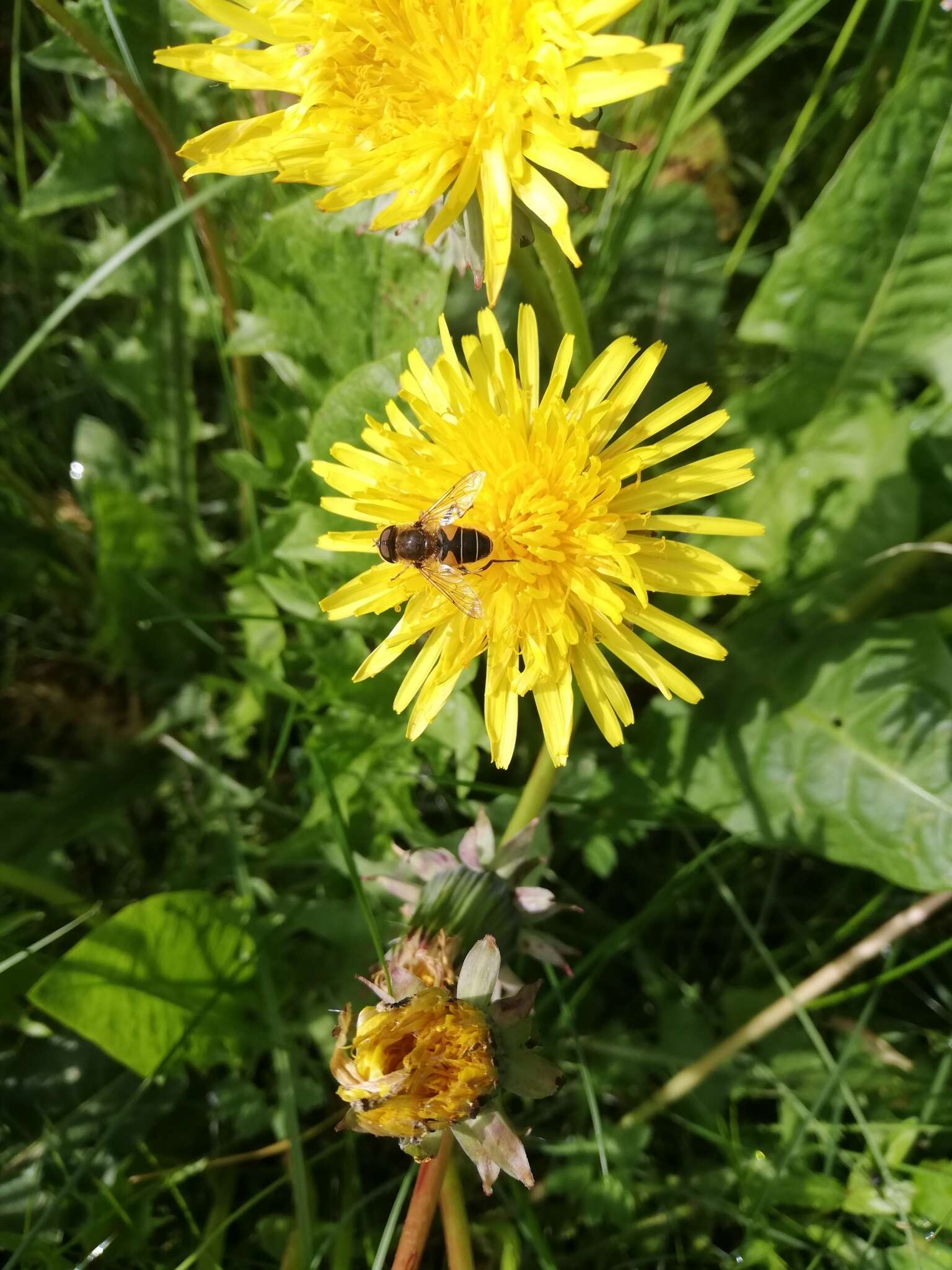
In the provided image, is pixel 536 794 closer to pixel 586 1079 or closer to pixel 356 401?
pixel 586 1079

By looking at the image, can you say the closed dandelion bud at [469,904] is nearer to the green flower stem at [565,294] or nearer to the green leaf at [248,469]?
the green flower stem at [565,294]

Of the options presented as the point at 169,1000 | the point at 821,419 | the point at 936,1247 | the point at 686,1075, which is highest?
the point at 821,419

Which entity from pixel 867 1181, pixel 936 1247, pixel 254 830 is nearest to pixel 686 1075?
pixel 867 1181

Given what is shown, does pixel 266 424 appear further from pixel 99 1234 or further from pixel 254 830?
pixel 99 1234

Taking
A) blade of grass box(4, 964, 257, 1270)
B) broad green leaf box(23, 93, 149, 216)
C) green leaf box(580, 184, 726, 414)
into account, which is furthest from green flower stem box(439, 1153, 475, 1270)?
broad green leaf box(23, 93, 149, 216)

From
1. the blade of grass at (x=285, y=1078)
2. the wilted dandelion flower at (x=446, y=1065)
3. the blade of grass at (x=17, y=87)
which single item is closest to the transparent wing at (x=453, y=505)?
the wilted dandelion flower at (x=446, y=1065)

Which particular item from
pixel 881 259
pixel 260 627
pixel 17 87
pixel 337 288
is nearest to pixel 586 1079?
pixel 260 627

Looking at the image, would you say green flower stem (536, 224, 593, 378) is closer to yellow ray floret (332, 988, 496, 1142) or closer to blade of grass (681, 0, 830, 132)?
blade of grass (681, 0, 830, 132)
